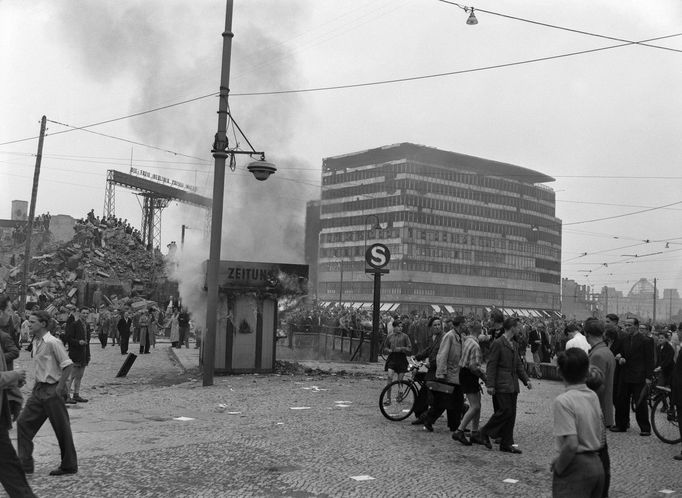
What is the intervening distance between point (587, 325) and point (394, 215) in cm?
9318

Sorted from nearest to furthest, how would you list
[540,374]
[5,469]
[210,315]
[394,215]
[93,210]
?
1. [5,469]
2. [210,315]
3. [540,374]
4. [93,210]
5. [394,215]

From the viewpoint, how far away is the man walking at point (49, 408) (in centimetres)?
618

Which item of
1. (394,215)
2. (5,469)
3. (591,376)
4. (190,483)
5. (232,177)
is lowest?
(190,483)

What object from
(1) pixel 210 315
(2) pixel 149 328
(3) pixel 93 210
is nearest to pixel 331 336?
(2) pixel 149 328

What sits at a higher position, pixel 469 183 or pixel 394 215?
pixel 469 183

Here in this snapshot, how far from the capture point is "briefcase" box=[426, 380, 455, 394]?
29.2ft

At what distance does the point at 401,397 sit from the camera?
9.99 metres

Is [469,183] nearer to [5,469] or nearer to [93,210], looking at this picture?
[93,210]

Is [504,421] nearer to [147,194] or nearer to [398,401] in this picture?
[398,401]

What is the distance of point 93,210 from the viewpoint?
190ft

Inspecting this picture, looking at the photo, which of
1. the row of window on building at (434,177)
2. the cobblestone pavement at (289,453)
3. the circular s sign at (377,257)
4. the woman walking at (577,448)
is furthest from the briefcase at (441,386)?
the row of window on building at (434,177)

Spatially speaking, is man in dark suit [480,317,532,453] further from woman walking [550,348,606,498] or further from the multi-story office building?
the multi-story office building

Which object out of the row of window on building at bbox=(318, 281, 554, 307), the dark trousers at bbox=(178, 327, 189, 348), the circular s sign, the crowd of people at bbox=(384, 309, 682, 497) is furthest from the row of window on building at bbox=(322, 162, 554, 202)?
the crowd of people at bbox=(384, 309, 682, 497)

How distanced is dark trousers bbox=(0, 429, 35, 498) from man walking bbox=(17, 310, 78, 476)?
1.42 m
